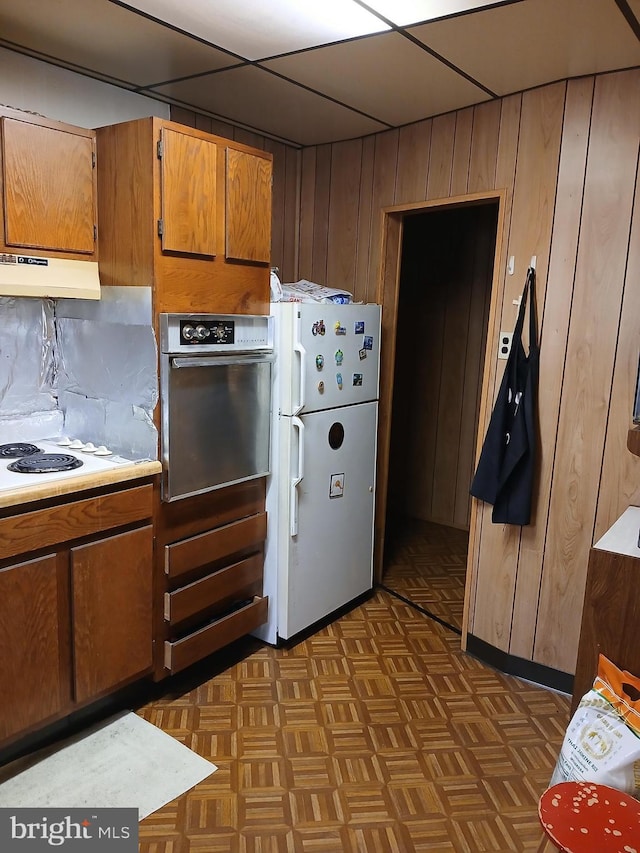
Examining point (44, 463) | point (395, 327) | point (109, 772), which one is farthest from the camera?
point (395, 327)

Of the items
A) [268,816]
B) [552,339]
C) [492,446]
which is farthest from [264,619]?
[552,339]

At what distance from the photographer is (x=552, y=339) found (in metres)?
2.60

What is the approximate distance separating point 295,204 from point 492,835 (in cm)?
308

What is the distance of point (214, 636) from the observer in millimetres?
2652

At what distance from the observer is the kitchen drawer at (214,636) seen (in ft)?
8.19

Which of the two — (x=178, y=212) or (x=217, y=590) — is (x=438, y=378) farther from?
(x=178, y=212)

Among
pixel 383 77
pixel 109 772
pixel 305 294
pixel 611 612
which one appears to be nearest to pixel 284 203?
pixel 305 294

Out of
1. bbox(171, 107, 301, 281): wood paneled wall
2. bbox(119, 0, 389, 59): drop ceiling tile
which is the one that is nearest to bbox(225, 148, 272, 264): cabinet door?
bbox(119, 0, 389, 59): drop ceiling tile

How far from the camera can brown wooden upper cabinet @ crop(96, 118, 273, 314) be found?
7.40ft

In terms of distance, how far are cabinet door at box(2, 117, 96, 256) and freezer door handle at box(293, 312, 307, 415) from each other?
0.85m

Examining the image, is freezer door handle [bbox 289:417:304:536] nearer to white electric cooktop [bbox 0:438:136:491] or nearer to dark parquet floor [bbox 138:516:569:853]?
dark parquet floor [bbox 138:516:569:853]

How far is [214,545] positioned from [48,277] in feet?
3.89

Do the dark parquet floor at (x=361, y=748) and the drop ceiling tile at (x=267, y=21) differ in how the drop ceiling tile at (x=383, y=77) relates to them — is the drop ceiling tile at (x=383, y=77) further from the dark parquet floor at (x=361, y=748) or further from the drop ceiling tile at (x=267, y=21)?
the dark parquet floor at (x=361, y=748)

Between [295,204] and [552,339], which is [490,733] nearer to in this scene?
[552,339]
